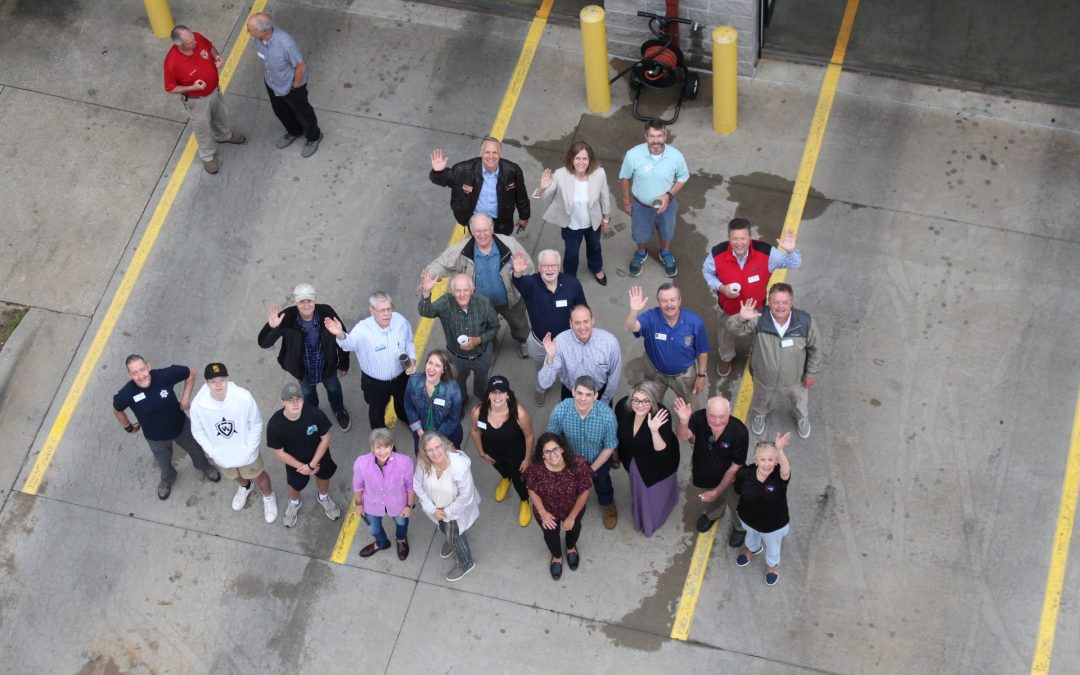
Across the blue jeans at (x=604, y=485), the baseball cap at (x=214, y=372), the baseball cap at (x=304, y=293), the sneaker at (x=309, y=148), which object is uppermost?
the baseball cap at (x=304, y=293)

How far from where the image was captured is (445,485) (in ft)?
30.2

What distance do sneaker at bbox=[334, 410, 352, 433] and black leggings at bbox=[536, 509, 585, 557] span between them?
1.96m

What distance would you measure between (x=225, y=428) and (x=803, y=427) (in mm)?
4495

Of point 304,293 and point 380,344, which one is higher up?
point 304,293

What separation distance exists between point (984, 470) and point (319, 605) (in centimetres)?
527

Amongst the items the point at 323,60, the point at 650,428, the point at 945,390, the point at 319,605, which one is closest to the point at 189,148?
the point at 323,60

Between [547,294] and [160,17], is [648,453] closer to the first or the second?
[547,294]

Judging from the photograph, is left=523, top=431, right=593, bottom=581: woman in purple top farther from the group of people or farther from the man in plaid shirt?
the man in plaid shirt

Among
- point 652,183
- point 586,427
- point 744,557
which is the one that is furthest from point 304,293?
point 744,557

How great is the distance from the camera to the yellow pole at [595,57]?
12.3m

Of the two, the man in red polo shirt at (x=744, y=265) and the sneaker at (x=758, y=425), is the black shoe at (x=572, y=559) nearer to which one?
the sneaker at (x=758, y=425)

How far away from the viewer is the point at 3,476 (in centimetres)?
1103

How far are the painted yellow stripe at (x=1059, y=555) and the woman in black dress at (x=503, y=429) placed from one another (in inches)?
153

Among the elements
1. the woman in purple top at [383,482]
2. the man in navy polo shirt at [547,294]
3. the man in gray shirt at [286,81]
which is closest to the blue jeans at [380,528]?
the woman in purple top at [383,482]
